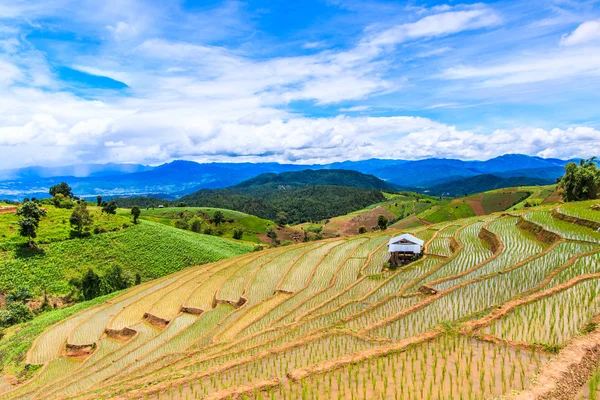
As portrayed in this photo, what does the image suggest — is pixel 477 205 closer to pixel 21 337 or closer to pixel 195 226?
pixel 195 226

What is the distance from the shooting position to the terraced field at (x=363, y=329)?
433 inches

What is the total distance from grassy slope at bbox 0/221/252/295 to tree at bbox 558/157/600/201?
70.4 metres

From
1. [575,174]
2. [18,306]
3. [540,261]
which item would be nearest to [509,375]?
[540,261]

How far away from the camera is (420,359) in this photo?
1234 centimetres

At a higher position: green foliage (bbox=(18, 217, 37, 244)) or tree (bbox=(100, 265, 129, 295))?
green foliage (bbox=(18, 217, 37, 244))

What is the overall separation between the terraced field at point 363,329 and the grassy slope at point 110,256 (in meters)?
20.7

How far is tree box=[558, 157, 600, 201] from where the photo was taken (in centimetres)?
5500

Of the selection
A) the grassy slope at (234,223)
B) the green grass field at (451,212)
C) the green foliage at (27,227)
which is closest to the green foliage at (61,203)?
the green foliage at (27,227)

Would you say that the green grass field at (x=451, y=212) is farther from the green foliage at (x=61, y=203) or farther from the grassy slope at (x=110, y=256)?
the green foliage at (x=61, y=203)

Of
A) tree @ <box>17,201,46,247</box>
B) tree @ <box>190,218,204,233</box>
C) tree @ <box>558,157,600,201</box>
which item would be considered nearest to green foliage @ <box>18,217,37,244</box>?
tree @ <box>17,201,46,247</box>

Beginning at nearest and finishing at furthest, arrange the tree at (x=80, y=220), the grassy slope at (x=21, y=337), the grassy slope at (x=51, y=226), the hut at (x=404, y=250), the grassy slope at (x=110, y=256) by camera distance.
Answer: the grassy slope at (x=21, y=337), the hut at (x=404, y=250), the grassy slope at (x=110, y=256), the grassy slope at (x=51, y=226), the tree at (x=80, y=220)

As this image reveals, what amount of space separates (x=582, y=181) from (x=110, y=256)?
87.6 metres

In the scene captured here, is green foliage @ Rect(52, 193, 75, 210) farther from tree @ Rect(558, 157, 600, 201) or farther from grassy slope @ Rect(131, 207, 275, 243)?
tree @ Rect(558, 157, 600, 201)

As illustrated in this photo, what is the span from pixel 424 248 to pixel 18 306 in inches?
2037
